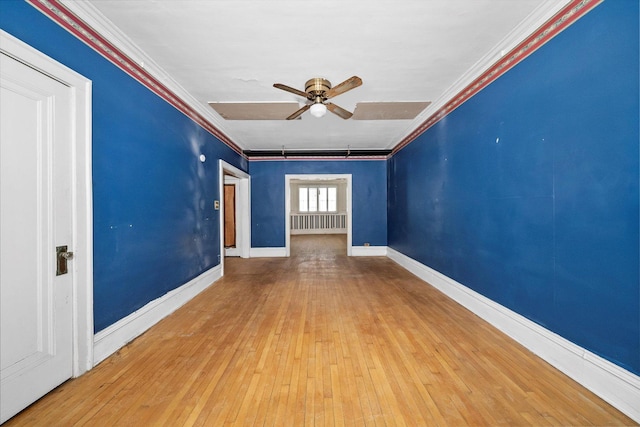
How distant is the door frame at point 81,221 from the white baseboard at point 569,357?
351 centimetres

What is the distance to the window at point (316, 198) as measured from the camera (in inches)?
492

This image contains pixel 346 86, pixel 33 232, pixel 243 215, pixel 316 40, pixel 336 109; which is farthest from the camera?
pixel 243 215

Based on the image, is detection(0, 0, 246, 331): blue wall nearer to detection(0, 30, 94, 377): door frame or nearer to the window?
detection(0, 30, 94, 377): door frame

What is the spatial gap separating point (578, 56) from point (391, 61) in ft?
4.75

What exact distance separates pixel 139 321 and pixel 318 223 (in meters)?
9.74

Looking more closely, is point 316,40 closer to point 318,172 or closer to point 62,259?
point 62,259

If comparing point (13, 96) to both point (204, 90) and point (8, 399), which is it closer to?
point (8, 399)

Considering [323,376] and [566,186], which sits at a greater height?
[566,186]

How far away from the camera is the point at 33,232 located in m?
1.60

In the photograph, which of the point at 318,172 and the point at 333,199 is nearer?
the point at 318,172

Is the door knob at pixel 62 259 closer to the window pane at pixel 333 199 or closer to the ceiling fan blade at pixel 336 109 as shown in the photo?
the ceiling fan blade at pixel 336 109

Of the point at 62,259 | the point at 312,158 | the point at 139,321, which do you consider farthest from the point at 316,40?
the point at 312,158

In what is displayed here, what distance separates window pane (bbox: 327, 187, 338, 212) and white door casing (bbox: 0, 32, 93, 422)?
10848 millimetres

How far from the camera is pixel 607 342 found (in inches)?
63.3
